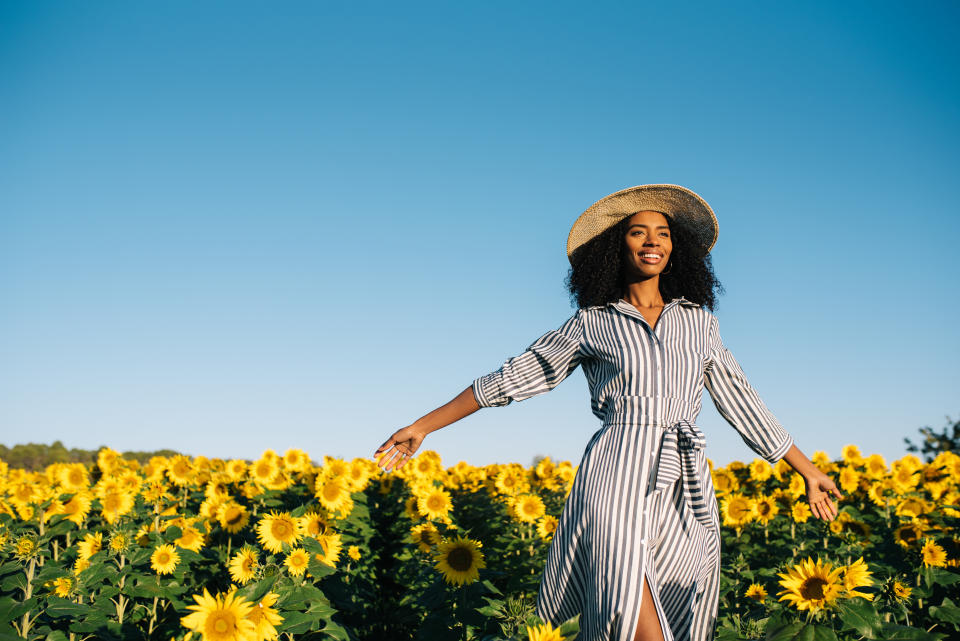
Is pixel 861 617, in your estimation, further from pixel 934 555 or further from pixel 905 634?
pixel 934 555

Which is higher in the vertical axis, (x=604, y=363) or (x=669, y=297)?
(x=669, y=297)

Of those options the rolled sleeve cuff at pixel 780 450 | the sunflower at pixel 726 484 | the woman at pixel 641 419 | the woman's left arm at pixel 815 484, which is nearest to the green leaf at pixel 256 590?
the woman at pixel 641 419

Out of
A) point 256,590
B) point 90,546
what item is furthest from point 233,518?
point 256,590

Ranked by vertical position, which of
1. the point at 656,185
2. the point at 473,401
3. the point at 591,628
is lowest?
the point at 591,628

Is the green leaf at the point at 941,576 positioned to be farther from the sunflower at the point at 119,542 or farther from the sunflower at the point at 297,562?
the sunflower at the point at 119,542

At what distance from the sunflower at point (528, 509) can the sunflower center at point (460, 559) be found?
1.97 m

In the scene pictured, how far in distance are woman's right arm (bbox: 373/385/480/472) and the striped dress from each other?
0.07 metres

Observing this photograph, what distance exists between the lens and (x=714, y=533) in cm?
276

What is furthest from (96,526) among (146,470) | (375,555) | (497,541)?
(497,541)

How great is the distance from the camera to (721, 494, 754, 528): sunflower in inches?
222

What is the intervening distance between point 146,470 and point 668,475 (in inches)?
234

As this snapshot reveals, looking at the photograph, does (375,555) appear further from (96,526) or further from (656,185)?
(656,185)

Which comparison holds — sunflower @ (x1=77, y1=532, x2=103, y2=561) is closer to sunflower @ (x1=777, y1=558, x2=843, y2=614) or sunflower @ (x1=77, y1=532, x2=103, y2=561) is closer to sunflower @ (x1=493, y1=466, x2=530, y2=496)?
sunflower @ (x1=493, y1=466, x2=530, y2=496)

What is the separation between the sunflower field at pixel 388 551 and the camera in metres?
2.69
